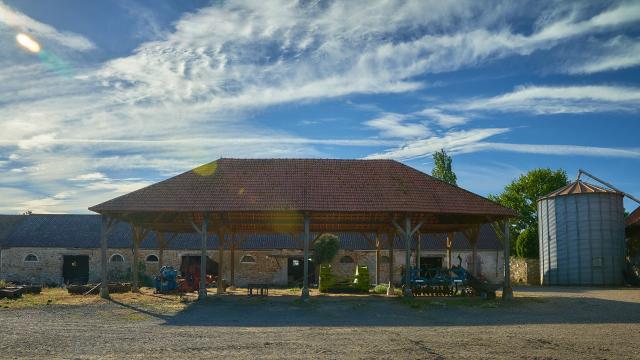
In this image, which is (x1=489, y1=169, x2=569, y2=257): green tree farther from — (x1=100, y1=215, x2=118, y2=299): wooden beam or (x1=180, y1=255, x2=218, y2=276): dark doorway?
(x1=100, y1=215, x2=118, y2=299): wooden beam

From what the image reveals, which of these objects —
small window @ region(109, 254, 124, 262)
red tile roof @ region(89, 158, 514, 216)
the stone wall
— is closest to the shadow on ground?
red tile roof @ region(89, 158, 514, 216)

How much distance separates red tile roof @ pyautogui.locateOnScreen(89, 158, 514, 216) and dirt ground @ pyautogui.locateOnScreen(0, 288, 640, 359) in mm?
3064

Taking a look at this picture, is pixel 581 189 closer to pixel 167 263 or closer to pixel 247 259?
pixel 247 259

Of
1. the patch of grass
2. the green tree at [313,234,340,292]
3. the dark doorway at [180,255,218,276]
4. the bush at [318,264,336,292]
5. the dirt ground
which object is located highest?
the green tree at [313,234,340,292]

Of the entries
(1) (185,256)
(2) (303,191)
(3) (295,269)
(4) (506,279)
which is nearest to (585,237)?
(4) (506,279)

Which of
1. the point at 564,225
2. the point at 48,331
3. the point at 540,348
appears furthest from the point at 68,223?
the point at 540,348

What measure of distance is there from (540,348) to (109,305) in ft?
41.4

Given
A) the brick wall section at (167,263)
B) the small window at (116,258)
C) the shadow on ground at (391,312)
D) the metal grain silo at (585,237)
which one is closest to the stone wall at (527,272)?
the metal grain silo at (585,237)

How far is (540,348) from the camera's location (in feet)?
32.8

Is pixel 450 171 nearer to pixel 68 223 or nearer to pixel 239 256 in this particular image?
pixel 239 256

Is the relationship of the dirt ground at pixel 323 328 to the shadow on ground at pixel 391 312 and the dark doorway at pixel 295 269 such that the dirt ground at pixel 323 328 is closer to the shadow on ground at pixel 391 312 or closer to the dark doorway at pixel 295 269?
the shadow on ground at pixel 391 312

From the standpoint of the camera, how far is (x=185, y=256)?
31719 millimetres

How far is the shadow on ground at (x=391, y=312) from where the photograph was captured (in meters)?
13.9

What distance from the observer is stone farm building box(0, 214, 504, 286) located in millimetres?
31328
